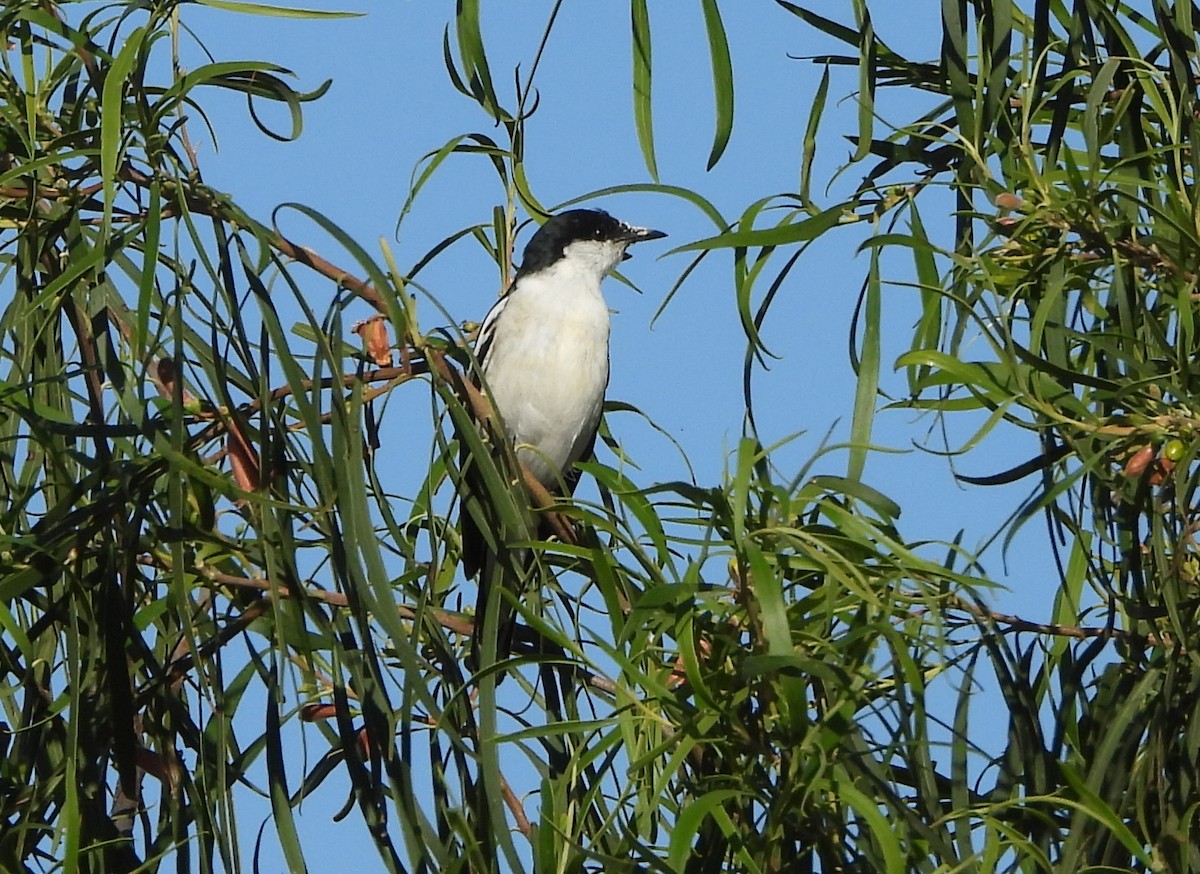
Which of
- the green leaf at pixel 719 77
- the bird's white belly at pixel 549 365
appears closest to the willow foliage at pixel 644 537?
the green leaf at pixel 719 77

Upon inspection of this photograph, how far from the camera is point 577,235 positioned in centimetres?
497

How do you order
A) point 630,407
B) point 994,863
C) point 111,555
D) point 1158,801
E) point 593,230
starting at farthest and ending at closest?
point 593,230 < point 630,407 < point 111,555 < point 1158,801 < point 994,863

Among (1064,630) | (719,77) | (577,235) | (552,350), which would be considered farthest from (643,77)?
(577,235)

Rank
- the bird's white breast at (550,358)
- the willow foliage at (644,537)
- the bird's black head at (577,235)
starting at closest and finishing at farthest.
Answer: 1. the willow foliage at (644,537)
2. the bird's white breast at (550,358)
3. the bird's black head at (577,235)

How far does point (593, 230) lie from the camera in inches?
197

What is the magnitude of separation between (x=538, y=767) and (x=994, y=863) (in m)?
0.66

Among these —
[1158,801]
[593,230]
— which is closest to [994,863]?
[1158,801]

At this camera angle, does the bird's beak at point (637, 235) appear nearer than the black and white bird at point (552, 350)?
No

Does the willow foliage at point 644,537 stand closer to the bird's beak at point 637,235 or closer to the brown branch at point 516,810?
the brown branch at point 516,810

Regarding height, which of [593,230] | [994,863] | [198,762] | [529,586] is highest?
[593,230]

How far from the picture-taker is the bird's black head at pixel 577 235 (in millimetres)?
4930

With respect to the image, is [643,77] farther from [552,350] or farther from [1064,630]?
[552,350]

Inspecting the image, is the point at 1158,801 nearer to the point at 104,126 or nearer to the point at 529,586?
the point at 529,586

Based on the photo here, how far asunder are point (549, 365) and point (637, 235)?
0.61 metres
